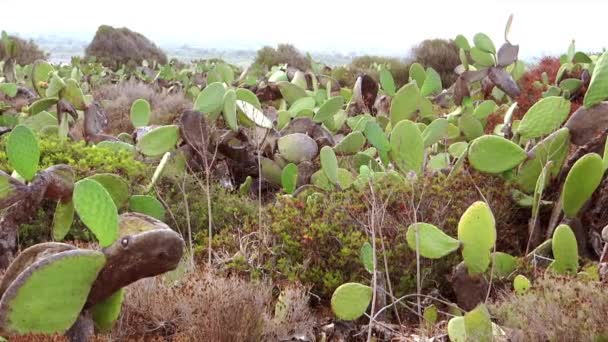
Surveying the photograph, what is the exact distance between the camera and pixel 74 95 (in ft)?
22.5

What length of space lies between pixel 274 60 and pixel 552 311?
18338 millimetres

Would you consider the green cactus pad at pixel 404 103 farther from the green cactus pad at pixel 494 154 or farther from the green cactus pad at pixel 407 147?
the green cactus pad at pixel 494 154

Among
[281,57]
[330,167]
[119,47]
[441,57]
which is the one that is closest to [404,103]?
[330,167]

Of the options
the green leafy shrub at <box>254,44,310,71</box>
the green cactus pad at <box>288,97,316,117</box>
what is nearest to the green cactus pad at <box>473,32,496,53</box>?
the green cactus pad at <box>288,97,316,117</box>

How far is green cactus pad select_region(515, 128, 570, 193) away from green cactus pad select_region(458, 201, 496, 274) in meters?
1.22

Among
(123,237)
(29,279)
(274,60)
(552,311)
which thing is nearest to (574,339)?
(552,311)

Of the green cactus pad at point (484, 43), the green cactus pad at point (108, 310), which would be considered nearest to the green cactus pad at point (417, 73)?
the green cactus pad at point (484, 43)

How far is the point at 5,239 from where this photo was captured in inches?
162

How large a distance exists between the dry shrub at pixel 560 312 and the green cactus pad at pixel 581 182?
3.40ft

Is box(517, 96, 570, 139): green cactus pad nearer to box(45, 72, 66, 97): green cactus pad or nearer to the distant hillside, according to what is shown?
box(45, 72, 66, 97): green cactus pad

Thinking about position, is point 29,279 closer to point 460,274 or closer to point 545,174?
point 460,274

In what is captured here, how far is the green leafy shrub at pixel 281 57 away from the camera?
20.8 meters

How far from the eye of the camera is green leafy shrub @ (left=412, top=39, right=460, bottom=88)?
17.7 metres

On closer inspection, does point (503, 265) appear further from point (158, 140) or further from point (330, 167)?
point (158, 140)
